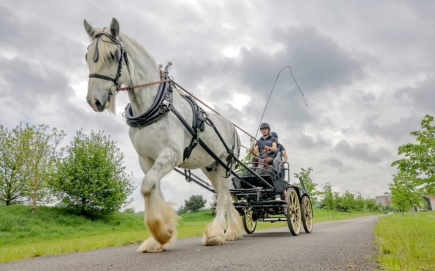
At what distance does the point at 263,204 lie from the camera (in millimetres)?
8094

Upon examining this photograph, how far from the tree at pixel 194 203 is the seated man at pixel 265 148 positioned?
1453 inches

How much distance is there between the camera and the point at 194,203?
45.1 metres

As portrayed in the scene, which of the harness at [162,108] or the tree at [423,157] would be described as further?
the tree at [423,157]

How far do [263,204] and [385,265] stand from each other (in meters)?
4.72

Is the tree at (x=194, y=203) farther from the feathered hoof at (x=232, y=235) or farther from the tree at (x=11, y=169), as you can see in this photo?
the feathered hoof at (x=232, y=235)

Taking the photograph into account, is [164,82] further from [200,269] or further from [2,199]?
[2,199]

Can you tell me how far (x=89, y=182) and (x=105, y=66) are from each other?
2556 centimetres

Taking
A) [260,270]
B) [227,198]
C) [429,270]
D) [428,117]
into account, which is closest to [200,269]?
[260,270]

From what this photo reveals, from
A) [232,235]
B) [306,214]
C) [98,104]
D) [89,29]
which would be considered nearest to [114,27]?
[89,29]

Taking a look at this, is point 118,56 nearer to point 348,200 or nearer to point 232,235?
point 232,235

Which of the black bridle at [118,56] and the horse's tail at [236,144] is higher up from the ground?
the black bridle at [118,56]

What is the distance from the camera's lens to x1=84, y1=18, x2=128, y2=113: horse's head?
4.27m

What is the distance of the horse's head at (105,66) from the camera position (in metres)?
4.27

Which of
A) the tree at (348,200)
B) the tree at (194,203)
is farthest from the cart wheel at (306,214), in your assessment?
the tree at (348,200)
